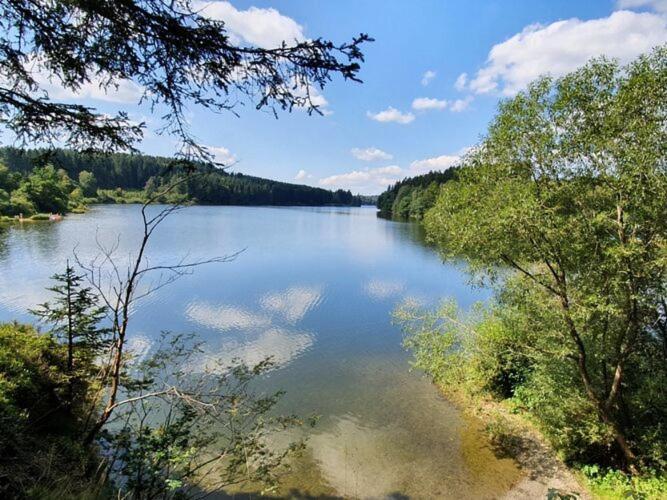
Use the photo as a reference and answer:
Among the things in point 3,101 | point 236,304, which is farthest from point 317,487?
point 236,304

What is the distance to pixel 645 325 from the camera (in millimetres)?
7859

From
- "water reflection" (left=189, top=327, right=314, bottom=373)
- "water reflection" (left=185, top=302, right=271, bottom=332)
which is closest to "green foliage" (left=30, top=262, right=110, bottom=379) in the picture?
"water reflection" (left=189, top=327, right=314, bottom=373)

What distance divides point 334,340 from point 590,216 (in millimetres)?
11026

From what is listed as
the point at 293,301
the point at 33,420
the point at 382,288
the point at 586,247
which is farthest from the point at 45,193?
the point at 586,247

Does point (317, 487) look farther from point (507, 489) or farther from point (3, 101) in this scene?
Answer: point (3, 101)

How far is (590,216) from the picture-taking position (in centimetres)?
700

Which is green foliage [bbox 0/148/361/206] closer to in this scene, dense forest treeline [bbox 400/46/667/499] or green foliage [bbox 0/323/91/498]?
green foliage [bbox 0/323/91/498]

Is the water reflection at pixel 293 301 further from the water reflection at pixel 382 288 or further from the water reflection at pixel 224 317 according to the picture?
the water reflection at pixel 382 288

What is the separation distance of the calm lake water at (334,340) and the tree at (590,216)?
11.8ft

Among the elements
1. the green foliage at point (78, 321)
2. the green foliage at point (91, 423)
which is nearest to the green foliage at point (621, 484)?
the green foliage at point (91, 423)

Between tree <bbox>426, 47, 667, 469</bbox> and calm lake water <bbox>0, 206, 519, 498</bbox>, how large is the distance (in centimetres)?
360

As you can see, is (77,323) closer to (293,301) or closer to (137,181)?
(293,301)

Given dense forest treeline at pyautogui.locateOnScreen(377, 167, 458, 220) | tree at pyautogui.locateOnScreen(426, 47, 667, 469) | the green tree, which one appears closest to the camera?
tree at pyautogui.locateOnScreen(426, 47, 667, 469)

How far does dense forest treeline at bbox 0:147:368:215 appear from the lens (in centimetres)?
Result: 445
